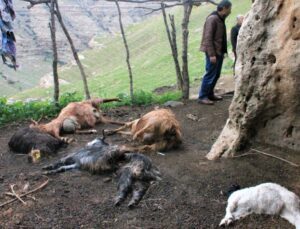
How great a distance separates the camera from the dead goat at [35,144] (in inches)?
250

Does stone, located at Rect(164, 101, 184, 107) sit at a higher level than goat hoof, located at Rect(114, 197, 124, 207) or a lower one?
lower

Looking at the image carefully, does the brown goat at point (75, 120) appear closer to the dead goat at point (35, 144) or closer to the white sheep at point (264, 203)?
the dead goat at point (35, 144)

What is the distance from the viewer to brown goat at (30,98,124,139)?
738cm

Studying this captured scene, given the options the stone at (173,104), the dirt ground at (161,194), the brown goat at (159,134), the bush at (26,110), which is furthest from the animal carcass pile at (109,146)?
the stone at (173,104)

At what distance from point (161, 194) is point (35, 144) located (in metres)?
2.54

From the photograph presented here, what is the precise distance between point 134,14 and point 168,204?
72265 millimetres

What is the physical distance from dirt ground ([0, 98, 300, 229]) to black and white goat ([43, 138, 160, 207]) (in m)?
Result: 0.10

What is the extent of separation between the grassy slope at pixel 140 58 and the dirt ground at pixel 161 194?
19542 mm

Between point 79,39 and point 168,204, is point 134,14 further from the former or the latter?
point 168,204

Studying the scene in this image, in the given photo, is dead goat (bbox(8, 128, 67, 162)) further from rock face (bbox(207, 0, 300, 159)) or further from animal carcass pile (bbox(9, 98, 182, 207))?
rock face (bbox(207, 0, 300, 159))

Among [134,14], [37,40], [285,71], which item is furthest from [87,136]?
[134,14]

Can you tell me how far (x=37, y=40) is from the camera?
66.9 m

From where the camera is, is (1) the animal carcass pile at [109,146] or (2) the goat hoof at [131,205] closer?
(2) the goat hoof at [131,205]

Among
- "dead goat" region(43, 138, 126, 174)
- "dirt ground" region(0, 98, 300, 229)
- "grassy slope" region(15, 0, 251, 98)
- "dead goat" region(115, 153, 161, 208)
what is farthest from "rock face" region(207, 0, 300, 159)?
"grassy slope" region(15, 0, 251, 98)
